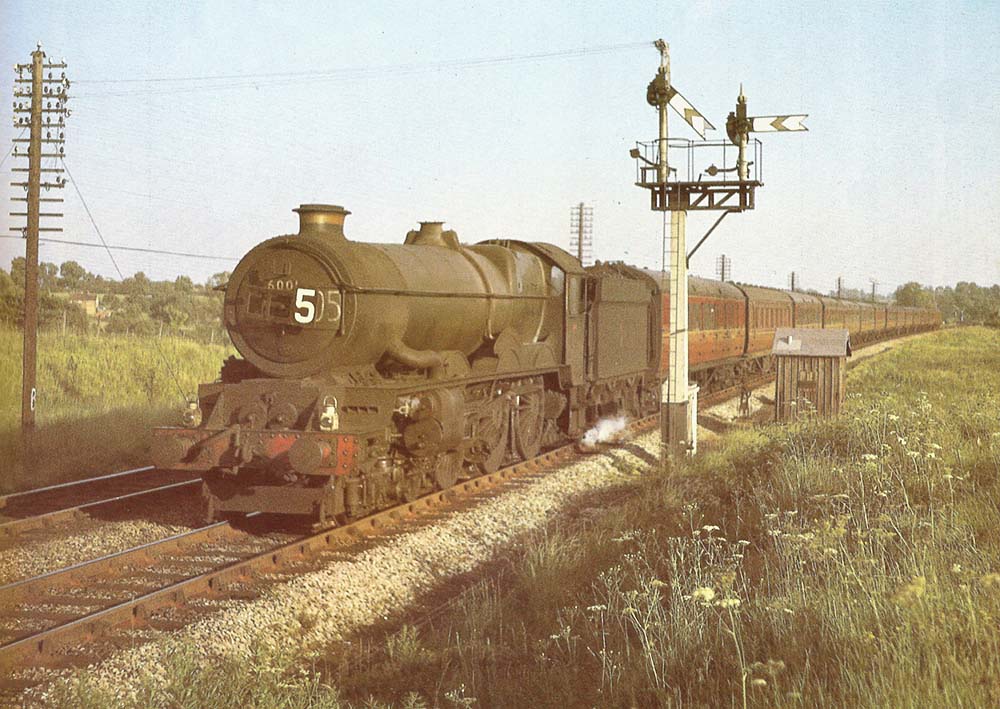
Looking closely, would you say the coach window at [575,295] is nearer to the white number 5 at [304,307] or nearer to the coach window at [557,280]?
the coach window at [557,280]

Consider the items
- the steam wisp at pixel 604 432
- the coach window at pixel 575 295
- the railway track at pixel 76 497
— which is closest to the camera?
the railway track at pixel 76 497

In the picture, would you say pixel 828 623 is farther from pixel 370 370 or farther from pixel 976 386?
pixel 976 386

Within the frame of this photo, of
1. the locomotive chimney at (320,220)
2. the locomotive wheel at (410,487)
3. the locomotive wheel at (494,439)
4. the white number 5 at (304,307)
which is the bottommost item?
the locomotive wheel at (410,487)

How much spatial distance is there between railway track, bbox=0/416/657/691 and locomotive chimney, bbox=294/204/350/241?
315 cm

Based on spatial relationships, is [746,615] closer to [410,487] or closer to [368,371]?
[368,371]

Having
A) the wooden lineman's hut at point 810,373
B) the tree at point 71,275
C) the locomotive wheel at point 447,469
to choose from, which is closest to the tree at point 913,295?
the tree at point 71,275

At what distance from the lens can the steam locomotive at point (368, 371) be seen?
9711 mm

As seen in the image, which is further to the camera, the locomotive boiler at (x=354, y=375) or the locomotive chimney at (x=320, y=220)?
the locomotive chimney at (x=320, y=220)

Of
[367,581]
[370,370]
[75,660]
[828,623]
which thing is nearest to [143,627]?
[75,660]

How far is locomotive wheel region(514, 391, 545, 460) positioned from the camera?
46.9 ft

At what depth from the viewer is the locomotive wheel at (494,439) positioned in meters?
12.9

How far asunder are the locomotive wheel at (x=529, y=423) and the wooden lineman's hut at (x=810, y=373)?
5.79m

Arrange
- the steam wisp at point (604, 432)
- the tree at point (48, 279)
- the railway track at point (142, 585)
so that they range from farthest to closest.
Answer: the tree at point (48, 279) → the steam wisp at point (604, 432) → the railway track at point (142, 585)

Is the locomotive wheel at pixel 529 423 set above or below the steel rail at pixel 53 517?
above
